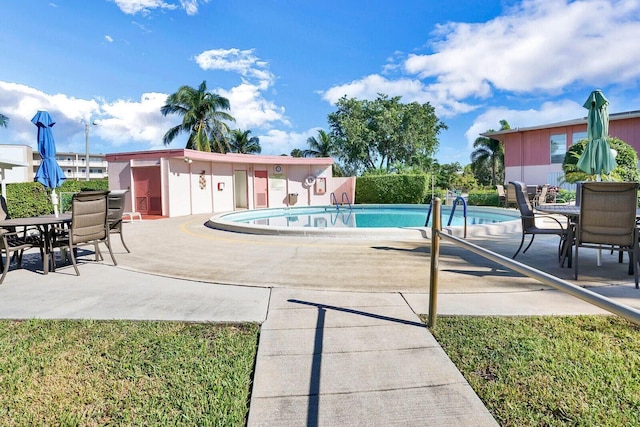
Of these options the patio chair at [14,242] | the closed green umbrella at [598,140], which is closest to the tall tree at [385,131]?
the closed green umbrella at [598,140]

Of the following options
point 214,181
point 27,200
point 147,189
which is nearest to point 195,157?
point 214,181

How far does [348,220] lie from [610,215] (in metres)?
11.1

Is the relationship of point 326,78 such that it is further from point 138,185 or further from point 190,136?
point 138,185

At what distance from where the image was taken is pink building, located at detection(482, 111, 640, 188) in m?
18.5

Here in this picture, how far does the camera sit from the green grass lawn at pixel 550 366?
5.99 ft

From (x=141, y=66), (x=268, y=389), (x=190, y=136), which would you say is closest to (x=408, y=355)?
(x=268, y=389)

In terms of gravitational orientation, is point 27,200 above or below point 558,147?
below

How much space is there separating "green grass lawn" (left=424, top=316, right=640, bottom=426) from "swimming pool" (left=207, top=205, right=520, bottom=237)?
5245 mm

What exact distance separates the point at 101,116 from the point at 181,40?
22603 mm

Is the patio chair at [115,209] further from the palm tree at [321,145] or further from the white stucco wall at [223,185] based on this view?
the palm tree at [321,145]

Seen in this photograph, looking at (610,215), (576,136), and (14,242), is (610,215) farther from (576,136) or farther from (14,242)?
(576,136)

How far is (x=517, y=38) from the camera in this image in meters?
14.9

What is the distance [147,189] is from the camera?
15375 millimetres

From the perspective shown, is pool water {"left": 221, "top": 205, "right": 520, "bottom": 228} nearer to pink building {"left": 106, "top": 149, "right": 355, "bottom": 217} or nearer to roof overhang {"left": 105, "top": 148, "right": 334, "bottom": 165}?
pink building {"left": 106, "top": 149, "right": 355, "bottom": 217}
